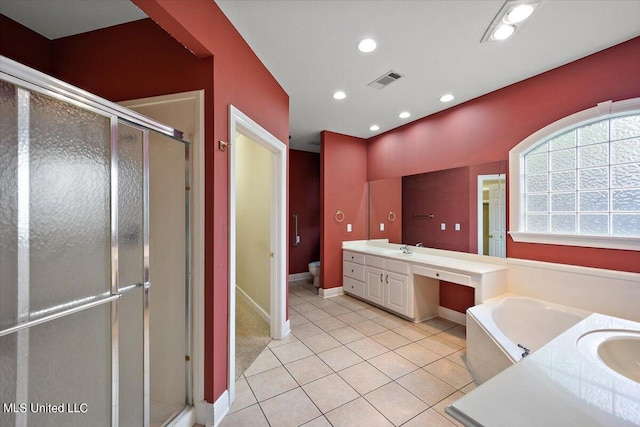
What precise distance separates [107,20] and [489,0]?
2610 millimetres

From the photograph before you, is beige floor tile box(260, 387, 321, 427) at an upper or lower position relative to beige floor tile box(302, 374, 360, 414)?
upper

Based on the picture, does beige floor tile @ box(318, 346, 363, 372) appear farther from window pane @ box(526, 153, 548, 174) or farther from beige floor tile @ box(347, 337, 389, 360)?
window pane @ box(526, 153, 548, 174)

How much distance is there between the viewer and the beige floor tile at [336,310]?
345 cm

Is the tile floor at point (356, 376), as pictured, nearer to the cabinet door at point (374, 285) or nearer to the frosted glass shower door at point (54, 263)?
the cabinet door at point (374, 285)

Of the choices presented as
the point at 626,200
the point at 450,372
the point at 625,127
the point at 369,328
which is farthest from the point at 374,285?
the point at 625,127

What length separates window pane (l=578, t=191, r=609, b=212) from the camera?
2.11m

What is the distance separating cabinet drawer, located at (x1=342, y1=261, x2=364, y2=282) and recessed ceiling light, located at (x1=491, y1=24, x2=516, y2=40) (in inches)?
118

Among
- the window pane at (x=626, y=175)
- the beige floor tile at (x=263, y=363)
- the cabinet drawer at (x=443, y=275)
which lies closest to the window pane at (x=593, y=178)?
the window pane at (x=626, y=175)

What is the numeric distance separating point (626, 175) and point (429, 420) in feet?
8.07

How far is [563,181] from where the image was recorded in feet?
7.76

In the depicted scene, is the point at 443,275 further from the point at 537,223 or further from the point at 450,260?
the point at 537,223

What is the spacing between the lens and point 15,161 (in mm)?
889

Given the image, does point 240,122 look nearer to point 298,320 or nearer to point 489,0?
point 489,0

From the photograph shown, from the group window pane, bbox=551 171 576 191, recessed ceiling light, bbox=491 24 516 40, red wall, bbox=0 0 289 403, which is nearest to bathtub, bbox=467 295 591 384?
window pane, bbox=551 171 576 191
